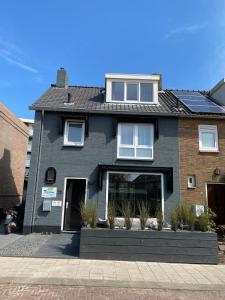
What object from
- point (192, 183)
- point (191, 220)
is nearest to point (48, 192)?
point (191, 220)

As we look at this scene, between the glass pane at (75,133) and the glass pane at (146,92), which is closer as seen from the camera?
the glass pane at (75,133)

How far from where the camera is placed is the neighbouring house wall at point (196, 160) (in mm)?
12992

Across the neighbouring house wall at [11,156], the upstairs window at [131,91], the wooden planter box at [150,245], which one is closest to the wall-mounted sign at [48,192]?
the wooden planter box at [150,245]

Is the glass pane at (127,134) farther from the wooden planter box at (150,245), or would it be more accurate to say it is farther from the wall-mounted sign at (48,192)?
the wooden planter box at (150,245)

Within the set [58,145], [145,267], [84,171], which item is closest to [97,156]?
[84,171]

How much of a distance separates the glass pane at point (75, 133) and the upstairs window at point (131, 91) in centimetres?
269

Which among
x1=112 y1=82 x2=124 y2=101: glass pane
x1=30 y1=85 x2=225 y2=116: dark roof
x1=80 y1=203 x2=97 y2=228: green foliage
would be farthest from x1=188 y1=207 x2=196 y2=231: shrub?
x1=112 y1=82 x2=124 y2=101: glass pane

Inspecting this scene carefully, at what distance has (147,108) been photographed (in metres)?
14.1

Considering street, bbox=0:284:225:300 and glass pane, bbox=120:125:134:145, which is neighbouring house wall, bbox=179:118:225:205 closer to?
glass pane, bbox=120:125:134:145

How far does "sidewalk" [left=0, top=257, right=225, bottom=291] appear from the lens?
20.0ft

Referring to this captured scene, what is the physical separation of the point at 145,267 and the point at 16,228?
24.3 feet

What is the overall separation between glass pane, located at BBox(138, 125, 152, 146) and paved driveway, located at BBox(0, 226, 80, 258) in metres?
5.43

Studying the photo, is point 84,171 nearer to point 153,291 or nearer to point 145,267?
point 145,267

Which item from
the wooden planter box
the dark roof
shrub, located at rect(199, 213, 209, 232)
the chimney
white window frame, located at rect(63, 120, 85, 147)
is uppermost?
the chimney
